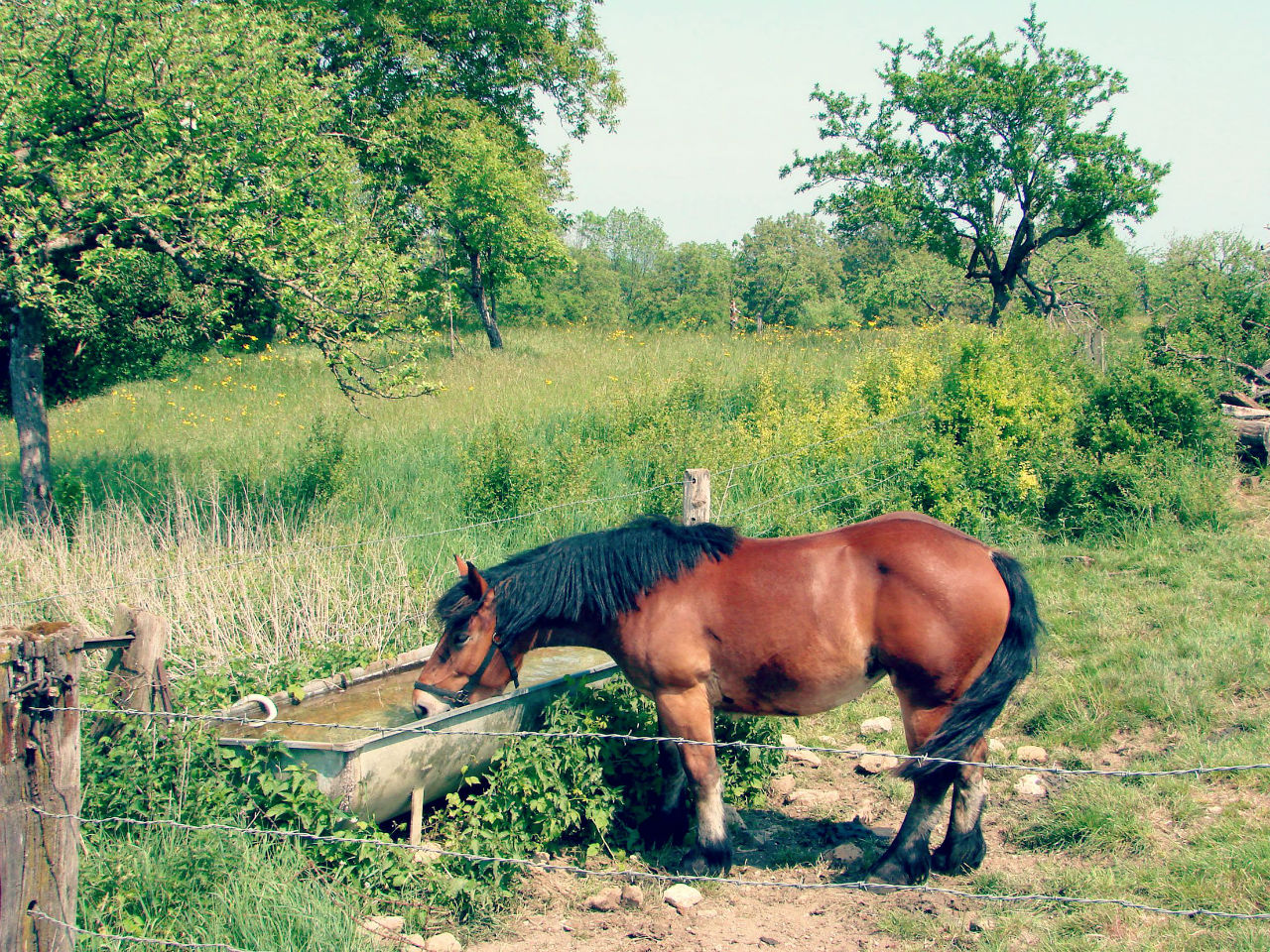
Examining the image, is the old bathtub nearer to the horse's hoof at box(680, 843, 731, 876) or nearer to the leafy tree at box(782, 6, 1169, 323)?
the horse's hoof at box(680, 843, 731, 876)

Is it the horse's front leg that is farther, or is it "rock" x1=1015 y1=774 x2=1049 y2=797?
"rock" x1=1015 y1=774 x2=1049 y2=797

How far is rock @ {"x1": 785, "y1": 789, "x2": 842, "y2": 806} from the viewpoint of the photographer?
5.23 metres

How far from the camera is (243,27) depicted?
9.16m

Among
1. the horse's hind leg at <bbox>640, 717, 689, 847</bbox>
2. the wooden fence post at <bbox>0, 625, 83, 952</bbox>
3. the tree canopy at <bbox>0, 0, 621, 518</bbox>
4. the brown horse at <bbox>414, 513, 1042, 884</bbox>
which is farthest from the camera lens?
the tree canopy at <bbox>0, 0, 621, 518</bbox>

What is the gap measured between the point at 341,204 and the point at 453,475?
331cm

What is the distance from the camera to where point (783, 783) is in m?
5.41

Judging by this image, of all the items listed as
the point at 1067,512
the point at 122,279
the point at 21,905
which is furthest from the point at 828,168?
the point at 21,905

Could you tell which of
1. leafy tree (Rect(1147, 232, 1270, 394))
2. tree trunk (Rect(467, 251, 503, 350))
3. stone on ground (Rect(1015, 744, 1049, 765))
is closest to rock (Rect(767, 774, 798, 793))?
stone on ground (Rect(1015, 744, 1049, 765))

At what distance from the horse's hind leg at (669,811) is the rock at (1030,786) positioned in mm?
1938

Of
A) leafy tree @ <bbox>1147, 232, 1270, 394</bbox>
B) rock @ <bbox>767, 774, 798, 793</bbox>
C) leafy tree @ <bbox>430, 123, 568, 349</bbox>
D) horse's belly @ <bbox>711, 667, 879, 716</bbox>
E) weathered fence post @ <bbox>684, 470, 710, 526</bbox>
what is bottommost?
rock @ <bbox>767, 774, 798, 793</bbox>

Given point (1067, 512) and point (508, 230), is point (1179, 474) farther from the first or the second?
point (508, 230)

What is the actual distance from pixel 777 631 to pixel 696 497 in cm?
168

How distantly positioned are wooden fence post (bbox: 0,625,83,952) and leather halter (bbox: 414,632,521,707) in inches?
65.3

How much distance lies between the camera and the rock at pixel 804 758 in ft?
18.7
